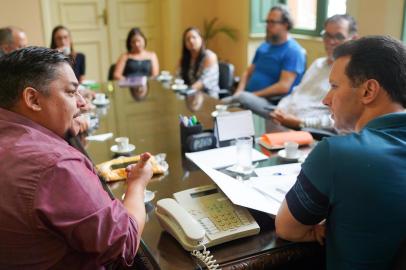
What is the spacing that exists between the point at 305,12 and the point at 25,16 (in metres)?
3.05

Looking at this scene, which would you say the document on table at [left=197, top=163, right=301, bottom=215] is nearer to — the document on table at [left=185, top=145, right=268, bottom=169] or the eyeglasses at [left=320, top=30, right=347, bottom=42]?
the document on table at [left=185, top=145, right=268, bottom=169]

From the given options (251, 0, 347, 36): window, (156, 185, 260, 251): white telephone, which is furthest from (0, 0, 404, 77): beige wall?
(156, 185, 260, 251): white telephone

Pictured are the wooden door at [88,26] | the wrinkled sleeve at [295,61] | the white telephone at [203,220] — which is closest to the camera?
the white telephone at [203,220]

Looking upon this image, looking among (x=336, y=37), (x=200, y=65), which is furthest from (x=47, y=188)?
(x=200, y=65)

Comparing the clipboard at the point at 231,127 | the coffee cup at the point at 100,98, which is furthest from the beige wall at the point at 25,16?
the clipboard at the point at 231,127

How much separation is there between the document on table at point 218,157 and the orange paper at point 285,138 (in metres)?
0.10

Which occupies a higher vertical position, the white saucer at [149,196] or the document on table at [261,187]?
the document on table at [261,187]

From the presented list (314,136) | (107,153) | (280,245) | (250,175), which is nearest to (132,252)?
(280,245)

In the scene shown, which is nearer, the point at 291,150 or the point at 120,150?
the point at 291,150

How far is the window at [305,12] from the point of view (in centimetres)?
392

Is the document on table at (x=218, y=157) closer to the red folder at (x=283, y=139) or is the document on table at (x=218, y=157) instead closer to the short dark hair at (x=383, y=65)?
the red folder at (x=283, y=139)

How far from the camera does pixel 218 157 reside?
1629 millimetres

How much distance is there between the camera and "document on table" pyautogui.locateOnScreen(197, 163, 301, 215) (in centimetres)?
117

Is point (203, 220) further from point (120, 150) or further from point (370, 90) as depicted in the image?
point (120, 150)
